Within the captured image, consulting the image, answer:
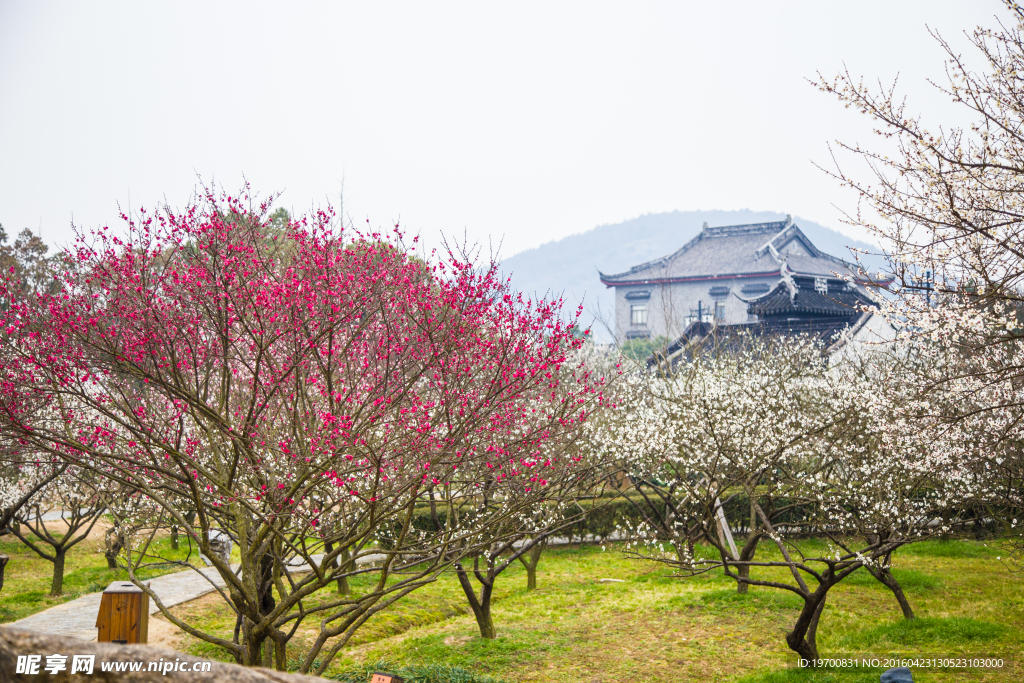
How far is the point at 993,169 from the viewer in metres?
5.38

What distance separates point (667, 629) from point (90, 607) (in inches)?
326

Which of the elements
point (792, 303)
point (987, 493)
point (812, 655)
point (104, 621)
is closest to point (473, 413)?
point (104, 621)

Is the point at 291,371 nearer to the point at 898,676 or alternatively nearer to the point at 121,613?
the point at 121,613

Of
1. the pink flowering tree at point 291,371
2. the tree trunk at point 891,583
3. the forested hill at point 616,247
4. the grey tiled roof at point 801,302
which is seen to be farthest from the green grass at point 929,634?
the forested hill at point 616,247

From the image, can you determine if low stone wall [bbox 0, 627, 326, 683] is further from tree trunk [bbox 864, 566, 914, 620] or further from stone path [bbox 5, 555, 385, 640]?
tree trunk [bbox 864, 566, 914, 620]

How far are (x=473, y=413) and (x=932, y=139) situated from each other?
13.4 ft

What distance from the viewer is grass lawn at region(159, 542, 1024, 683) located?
753 cm

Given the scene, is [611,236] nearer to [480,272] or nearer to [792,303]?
[792,303]

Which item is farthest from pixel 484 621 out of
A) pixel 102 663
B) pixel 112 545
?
pixel 112 545

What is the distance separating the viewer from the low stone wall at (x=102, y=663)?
2646 millimetres

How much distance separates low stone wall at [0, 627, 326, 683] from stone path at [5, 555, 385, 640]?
4655 mm

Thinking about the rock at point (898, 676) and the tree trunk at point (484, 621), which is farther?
the tree trunk at point (484, 621)

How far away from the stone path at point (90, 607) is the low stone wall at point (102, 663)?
4.66 metres

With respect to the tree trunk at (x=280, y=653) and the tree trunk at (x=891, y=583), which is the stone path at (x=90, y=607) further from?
the tree trunk at (x=891, y=583)
